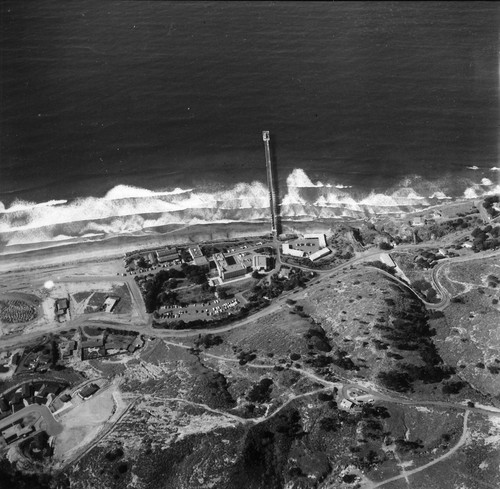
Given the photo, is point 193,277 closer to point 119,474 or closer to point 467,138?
point 119,474

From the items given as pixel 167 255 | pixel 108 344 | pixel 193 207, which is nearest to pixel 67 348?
pixel 108 344

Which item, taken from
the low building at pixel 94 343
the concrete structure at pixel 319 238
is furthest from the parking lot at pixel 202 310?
the concrete structure at pixel 319 238

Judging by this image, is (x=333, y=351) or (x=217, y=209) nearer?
(x=333, y=351)

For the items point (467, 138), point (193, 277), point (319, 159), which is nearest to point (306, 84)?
point (319, 159)

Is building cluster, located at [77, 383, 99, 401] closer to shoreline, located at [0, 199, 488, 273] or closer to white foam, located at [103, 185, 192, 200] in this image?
shoreline, located at [0, 199, 488, 273]

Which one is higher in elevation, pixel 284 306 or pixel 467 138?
pixel 467 138

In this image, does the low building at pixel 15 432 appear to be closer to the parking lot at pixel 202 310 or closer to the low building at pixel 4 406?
the low building at pixel 4 406

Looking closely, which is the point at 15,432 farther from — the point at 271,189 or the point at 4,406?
the point at 271,189
